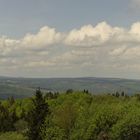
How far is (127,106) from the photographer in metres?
135

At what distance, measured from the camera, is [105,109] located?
122438 millimetres

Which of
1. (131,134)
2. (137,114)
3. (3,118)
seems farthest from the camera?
(3,118)

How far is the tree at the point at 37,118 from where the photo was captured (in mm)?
93750

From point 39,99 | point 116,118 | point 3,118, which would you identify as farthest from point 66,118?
point 3,118

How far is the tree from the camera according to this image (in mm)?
93750

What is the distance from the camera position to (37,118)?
316 ft

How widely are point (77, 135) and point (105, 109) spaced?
45.9 ft

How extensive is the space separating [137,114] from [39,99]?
3662 cm

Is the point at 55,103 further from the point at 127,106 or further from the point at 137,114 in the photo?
the point at 137,114

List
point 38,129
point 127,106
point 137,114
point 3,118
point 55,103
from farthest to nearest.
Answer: point 55,103 < point 3,118 < point 127,106 < point 137,114 < point 38,129

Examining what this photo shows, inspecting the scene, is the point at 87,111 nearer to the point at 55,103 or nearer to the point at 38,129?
the point at 38,129

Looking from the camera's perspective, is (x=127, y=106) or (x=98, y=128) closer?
(x=98, y=128)

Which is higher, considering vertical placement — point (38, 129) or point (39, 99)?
point (39, 99)

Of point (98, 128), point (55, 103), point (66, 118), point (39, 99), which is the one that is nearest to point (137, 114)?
point (98, 128)
